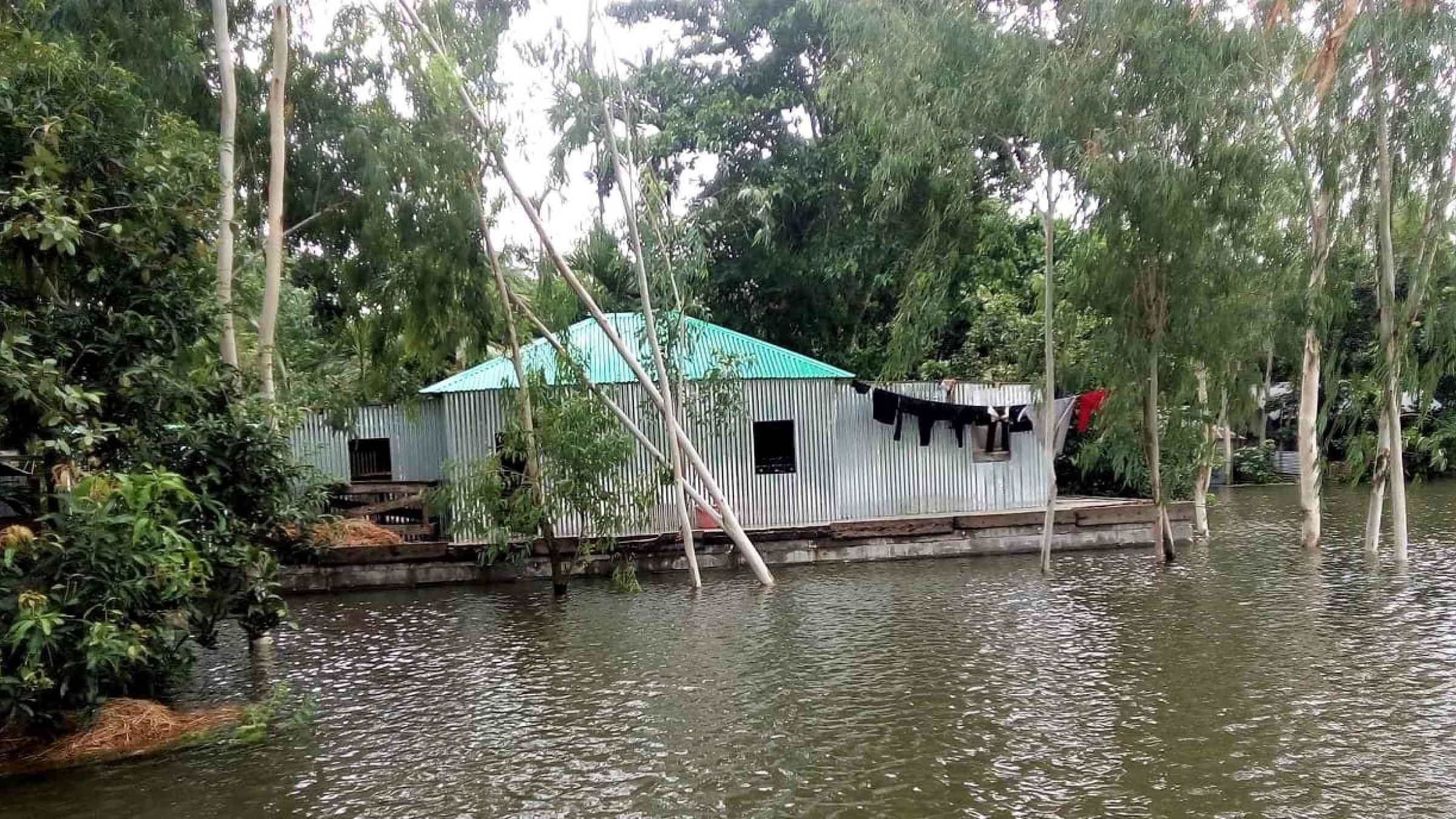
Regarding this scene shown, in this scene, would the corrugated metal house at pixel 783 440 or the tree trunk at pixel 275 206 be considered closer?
the tree trunk at pixel 275 206

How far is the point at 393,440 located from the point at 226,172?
32.0 ft

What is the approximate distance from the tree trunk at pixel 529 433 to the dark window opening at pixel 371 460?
6.58m

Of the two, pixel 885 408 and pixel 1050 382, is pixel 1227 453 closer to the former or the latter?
pixel 885 408

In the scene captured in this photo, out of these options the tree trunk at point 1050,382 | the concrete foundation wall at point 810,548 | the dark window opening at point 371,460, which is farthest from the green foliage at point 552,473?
the tree trunk at point 1050,382

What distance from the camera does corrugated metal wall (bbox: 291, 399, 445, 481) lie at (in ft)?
56.8

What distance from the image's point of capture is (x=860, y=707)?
8070 millimetres

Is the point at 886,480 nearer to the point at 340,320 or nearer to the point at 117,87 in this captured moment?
the point at 340,320

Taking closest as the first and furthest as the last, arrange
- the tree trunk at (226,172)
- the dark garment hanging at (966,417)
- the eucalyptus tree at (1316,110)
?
the tree trunk at (226,172)
the eucalyptus tree at (1316,110)
the dark garment hanging at (966,417)

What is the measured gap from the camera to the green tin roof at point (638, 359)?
616 inches

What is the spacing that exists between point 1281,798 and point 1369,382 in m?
10.2

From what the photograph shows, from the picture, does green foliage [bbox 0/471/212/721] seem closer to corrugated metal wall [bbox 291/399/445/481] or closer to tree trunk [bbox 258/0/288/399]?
tree trunk [bbox 258/0/288/399]

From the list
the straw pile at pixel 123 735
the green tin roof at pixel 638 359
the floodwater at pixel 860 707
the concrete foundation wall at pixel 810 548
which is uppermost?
the green tin roof at pixel 638 359

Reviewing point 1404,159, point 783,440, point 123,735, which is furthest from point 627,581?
point 1404,159

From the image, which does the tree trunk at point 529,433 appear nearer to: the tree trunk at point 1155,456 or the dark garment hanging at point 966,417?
the dark garment hanging at point 966,417
